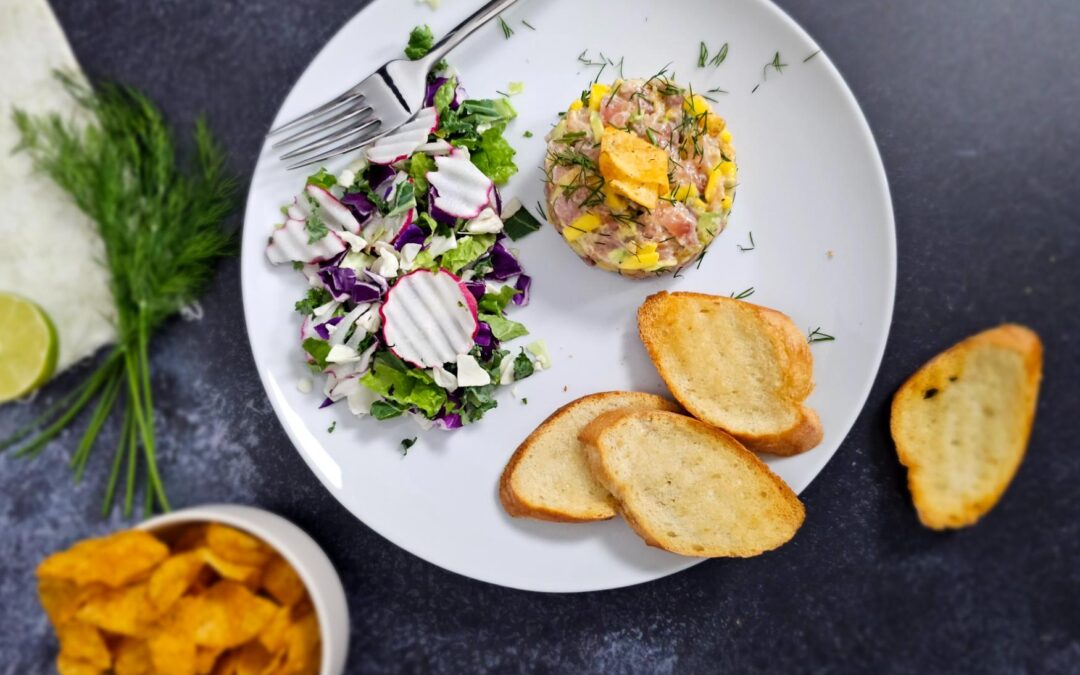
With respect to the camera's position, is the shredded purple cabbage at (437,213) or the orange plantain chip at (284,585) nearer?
the orange plantain chip at (284,585)

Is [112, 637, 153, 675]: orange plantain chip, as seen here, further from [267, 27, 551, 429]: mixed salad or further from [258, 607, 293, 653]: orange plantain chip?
[267, 27, 551, 429]: mixed salad

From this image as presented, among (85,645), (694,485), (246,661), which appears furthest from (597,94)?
(85,645)

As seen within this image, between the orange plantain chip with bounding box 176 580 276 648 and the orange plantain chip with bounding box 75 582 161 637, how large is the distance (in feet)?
0.34

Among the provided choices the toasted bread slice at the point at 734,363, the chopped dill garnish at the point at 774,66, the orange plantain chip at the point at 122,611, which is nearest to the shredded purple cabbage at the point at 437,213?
the toasted bread slice at the point at 734,363

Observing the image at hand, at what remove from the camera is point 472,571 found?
8.95 feet

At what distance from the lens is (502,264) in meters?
2.77

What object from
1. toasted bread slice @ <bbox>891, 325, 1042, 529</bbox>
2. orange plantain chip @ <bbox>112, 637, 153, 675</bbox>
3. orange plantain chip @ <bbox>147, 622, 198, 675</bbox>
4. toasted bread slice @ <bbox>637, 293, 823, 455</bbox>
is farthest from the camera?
toasted bread slice @ <bbox>637, 293, 823, 455</bbox>

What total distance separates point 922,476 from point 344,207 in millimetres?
2095

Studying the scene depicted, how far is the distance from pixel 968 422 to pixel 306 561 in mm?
2023

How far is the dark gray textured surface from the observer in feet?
8.67

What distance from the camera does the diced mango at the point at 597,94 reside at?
255 centimetres

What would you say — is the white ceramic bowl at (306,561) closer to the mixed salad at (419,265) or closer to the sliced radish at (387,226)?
the mixed salad at (419,265)

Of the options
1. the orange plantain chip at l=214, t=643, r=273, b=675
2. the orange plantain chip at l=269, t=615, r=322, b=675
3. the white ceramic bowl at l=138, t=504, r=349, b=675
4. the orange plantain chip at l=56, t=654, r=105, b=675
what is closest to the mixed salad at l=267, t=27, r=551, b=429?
the white ceramic bowl at l=138, t=504, r=349, b=675

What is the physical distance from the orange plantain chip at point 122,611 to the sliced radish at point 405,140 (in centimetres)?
154
